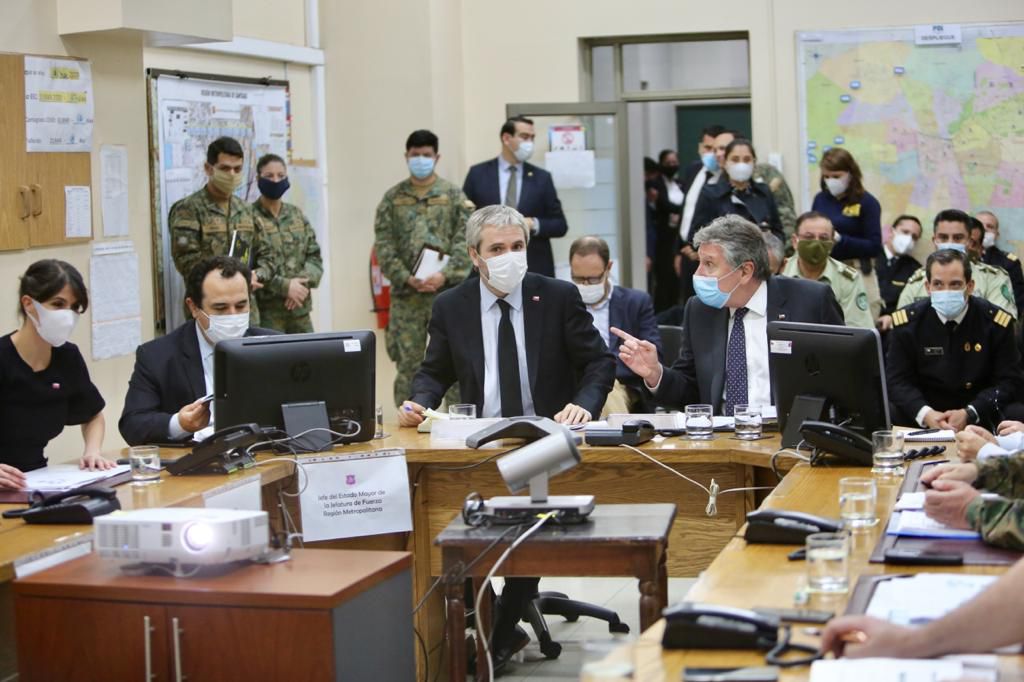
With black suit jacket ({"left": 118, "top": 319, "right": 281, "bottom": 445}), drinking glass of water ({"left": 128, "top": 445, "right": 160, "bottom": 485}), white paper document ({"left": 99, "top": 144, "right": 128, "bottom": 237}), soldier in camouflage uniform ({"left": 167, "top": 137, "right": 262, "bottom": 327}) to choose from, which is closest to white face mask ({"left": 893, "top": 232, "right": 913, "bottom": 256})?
soldier in camouflage uniform ({"left": 167, "top": 137, "right": 262, "bottom": 327})

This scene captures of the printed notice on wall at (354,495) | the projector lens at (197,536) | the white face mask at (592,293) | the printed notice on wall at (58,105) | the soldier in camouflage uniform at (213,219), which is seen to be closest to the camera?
the projector lens at (197,536)

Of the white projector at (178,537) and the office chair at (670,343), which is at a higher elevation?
the office chair at (670,343)

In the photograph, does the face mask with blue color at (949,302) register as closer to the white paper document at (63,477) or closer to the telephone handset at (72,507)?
the white paper document at (63,477)

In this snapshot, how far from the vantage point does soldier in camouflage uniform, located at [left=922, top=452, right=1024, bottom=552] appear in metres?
2.82

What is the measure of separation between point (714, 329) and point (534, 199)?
12.7 feet

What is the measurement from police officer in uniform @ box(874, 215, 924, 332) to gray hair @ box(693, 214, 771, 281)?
145 inches

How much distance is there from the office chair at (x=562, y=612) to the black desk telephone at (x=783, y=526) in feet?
6.32

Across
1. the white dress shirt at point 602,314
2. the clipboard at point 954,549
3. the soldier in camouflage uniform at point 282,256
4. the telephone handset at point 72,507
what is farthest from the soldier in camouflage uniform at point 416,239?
the clipboard at point 954,549

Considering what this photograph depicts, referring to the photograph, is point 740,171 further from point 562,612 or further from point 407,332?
point 562,612

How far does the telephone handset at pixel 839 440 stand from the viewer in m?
3.89

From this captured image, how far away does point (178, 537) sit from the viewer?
9.59 feet

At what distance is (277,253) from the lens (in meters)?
7.63

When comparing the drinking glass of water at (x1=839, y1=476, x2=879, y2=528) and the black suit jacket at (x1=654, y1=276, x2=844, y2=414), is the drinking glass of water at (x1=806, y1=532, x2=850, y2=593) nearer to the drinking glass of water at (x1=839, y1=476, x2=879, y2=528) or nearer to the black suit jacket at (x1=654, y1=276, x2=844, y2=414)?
the drinking glass of water at (x1=839, y1=476, x2=879, y2=528)

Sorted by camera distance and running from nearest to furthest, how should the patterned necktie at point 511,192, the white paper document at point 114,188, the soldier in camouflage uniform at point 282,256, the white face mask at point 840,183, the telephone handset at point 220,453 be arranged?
the telephone handset at point 220,453 → the white paper document at point 114,188 → the soldier in camouflage uniform at point 282,256 → the white face mask at point 840,183 → the patterned necktie at point 511,192
